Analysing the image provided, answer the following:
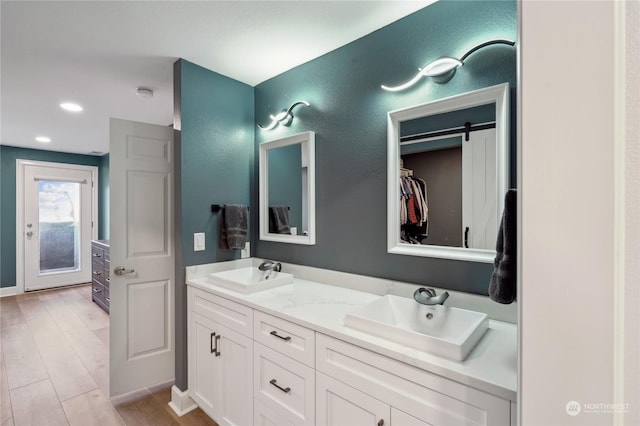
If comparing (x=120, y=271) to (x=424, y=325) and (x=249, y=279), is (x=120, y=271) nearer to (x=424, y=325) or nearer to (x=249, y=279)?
(x=249, y=279)

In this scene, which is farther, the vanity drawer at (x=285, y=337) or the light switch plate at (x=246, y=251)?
the light switch plate at (x=246, y=251)

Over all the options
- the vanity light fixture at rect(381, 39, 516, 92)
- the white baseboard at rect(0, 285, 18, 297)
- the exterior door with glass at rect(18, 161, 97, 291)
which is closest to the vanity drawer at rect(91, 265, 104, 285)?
the exterior door with glass at rect(18, 161, 97, 291)

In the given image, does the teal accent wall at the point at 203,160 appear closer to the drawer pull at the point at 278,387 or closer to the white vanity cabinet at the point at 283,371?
the white vanity cabinet at the point at 283,371

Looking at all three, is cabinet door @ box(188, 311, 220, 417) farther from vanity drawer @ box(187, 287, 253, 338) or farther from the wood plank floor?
the wood plank floor

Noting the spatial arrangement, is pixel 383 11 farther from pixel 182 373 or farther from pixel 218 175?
pixel 182 373

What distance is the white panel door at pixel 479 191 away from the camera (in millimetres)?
1346

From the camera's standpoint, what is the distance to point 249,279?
2150 millimetres

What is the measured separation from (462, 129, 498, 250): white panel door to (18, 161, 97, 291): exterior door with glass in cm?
636

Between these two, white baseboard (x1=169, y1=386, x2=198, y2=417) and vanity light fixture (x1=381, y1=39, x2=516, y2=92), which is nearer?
vanity light fixture (x1=381, y1=39, x2=516, y2=92)

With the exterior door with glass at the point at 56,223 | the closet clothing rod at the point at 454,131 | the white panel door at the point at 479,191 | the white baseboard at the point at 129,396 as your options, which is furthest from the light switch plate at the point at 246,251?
the exterior door with glass at the point at 56,223

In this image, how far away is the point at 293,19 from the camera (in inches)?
64.7

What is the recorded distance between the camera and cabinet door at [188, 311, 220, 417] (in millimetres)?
1839

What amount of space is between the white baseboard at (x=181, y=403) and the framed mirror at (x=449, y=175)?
175 cm
